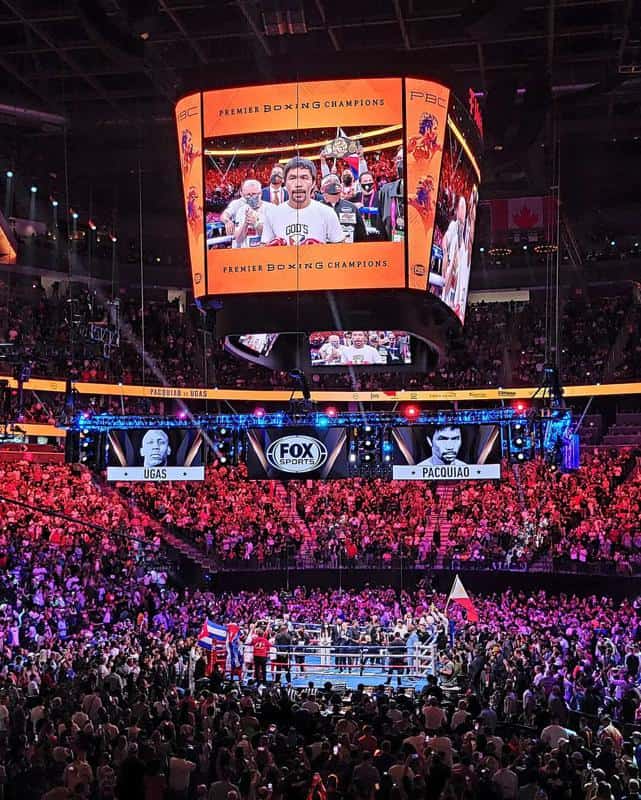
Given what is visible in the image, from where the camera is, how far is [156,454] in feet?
70.7

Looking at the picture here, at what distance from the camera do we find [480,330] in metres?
41.0

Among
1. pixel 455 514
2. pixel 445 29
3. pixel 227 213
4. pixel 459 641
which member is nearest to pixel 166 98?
pixel 445 29

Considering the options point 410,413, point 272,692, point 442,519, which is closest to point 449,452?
point 410,413

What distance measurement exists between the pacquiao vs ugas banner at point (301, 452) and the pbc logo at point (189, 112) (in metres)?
7.45

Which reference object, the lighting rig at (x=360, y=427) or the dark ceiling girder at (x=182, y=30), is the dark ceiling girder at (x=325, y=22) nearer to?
the dark ceiling girder at (x=182, y=30)

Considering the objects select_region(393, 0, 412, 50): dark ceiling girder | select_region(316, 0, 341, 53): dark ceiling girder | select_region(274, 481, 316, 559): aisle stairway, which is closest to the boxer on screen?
select_region(316, 0, 341, 53): dark ceiling girder

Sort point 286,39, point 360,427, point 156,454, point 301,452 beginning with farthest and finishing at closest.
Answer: point 156,454 → point 360,427 → point 301,452 → point 286,39

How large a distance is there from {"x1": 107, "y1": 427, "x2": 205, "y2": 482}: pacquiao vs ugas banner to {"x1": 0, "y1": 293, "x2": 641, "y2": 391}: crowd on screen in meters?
13.8

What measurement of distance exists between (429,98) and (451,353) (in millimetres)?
23596

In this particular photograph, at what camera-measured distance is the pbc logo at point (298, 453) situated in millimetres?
20438

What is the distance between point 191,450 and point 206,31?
7.78 metres

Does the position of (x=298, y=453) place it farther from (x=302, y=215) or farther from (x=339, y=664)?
(x=302, y=215)

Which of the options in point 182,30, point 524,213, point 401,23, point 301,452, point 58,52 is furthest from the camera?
point 524,213

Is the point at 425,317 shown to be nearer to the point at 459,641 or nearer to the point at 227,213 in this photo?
the point at 227,213
